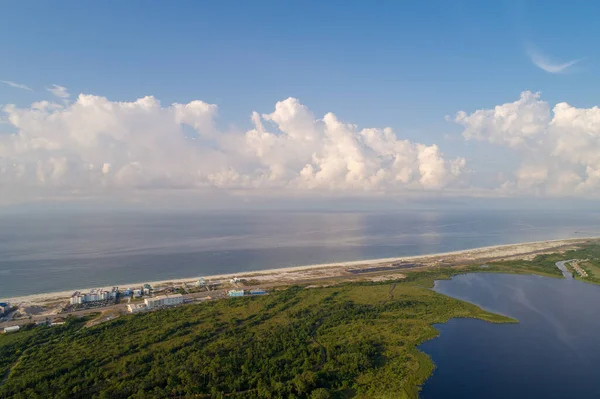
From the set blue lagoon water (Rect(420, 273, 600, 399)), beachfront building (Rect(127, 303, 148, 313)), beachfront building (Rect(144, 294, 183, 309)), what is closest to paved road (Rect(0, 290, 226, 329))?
beachfront building (Rect(127, 303, 148, 313))

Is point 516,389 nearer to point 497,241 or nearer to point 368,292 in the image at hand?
point 368,292

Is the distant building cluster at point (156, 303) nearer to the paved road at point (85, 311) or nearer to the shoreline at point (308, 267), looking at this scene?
the paved road at point (85, 311)

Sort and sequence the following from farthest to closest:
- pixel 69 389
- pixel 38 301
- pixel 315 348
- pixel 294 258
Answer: pixel 294 258
pixel 38 301
pixel 315 348
pixel 69 389

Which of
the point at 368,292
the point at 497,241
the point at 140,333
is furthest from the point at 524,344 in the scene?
the point at 497,241

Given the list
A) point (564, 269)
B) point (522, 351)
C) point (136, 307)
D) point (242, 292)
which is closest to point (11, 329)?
point (136, 307)

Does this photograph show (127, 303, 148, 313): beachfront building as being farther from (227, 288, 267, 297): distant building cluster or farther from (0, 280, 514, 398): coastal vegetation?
(227, 288, 267, 297): distant building cluster

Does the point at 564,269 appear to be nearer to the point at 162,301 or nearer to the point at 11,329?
the point at 162,301

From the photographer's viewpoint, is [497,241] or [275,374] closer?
[275,374]
